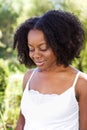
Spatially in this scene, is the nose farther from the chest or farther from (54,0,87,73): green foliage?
(54,0,87,73): green foliage

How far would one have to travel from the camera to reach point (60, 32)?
2154 mm

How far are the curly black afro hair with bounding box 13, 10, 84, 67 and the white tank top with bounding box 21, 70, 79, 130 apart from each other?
0.14m

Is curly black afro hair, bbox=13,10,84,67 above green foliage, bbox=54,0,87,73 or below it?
above

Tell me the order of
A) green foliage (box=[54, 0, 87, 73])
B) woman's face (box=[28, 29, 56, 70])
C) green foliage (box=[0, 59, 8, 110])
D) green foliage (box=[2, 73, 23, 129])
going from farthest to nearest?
green foliage (box=[54, 0, 87, 73]) → green foliage (box=[0, 59, 8, 110]) → green foliage (box=[2, 73, 23, 129]) → woman's face (box=[28, 29, 56, 70])

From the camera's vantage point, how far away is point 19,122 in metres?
2.50

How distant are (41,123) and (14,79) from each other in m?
3.33

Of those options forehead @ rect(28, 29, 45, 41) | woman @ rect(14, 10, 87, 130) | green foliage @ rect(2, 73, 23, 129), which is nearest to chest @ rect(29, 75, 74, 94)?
woman @ rect(14, 10, 87, 130)

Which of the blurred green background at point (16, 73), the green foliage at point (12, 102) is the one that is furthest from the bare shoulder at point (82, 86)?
the green foliage at point (12, 102)

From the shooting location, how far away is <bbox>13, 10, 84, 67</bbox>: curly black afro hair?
2152 mm

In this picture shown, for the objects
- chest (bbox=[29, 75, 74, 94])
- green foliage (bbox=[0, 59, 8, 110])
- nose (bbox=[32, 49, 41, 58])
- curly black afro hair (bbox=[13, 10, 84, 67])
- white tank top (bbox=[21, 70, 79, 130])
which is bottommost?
green foliage (bbox=[0, 59, 8, 110])

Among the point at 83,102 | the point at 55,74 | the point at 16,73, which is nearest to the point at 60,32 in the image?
the point at 55,74

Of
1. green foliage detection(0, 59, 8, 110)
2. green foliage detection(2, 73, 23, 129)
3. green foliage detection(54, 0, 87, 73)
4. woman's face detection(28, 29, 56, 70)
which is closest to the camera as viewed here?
woman's face detection(28, 29, 56, 70)

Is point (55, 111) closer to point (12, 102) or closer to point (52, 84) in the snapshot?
point (52, 84)

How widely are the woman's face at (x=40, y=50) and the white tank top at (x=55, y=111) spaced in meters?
0.17
